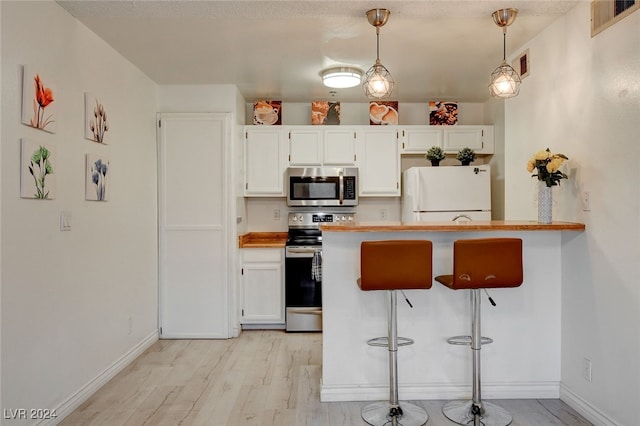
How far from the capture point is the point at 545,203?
2.51 meters

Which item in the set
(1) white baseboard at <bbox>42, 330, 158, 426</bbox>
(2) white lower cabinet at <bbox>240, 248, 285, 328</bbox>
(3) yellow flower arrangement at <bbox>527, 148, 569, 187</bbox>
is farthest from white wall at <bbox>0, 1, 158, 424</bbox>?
(3) yellow flower arrangement at <bbox>527, 148, 569, 187</bbox>

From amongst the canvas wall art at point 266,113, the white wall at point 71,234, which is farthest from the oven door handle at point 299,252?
the canvas wall art at point 266,113

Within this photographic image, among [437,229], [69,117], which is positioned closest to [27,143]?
[69,117]

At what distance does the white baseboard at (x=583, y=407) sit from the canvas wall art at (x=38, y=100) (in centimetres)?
342

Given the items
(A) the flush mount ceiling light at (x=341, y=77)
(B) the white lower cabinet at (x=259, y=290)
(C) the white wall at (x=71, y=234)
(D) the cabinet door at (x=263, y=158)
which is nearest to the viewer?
(C) the white wall at (x=71, y=234)

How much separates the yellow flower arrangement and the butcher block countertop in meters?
2.44

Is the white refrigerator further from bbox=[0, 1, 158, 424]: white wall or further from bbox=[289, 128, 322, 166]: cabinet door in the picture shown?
bbox=[0, 1, 158, 424]: white wall

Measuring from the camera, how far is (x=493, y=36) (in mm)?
2873

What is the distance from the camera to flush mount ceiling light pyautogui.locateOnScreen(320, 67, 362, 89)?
11.4 ft

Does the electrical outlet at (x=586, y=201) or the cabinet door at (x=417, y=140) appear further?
the cabinet door at (x=417, y=140)

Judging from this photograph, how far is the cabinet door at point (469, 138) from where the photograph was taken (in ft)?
14.5

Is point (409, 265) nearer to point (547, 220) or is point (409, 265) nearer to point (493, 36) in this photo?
point (547, 220)

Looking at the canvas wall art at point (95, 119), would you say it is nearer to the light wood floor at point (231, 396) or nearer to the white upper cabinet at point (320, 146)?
the light wood floor at point (231, 396)

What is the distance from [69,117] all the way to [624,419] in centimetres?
352
